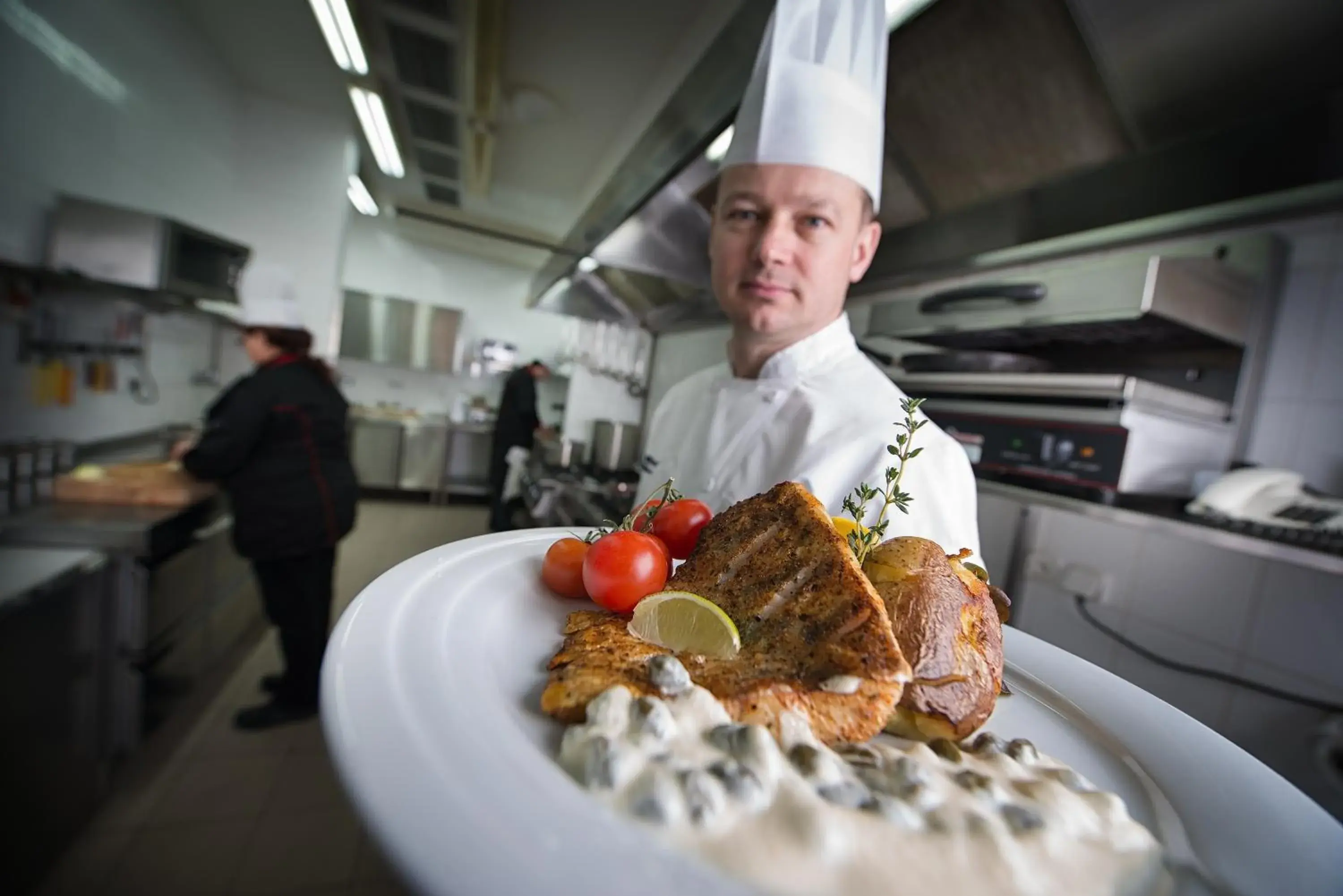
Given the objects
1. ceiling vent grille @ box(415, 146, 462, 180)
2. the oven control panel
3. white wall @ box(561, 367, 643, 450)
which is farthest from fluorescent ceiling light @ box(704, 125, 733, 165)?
ceiling vent grille @ box(415, 146, 462, 180)

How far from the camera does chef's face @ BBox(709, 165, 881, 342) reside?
1.19 m

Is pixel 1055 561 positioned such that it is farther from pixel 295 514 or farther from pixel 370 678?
pixel 295 514

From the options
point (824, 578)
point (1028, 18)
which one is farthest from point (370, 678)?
point (1028, 18)

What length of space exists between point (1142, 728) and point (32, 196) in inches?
156

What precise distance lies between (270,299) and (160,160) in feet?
5.83

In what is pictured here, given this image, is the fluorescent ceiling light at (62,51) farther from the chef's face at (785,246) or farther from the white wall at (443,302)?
the white wall at (443,302)

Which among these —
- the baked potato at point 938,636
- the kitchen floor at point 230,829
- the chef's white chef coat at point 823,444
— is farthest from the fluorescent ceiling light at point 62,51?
the baked potato at point 938,636

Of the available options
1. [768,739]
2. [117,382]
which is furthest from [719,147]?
[117,382]

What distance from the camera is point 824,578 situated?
1.99 feet

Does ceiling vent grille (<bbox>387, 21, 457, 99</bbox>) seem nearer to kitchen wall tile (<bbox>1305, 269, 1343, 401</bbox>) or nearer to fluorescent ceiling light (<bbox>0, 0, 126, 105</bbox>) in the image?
fluorescent ceiling light (<bbox>0, 0, 126, 105</bbox>)

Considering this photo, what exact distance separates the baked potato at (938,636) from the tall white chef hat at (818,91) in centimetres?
97

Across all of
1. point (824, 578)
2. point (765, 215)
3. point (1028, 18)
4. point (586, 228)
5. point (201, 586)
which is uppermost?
point (1028, 18)

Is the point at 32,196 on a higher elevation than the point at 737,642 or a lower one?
higher

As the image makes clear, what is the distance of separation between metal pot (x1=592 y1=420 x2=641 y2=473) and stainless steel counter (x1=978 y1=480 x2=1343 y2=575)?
2691mm
